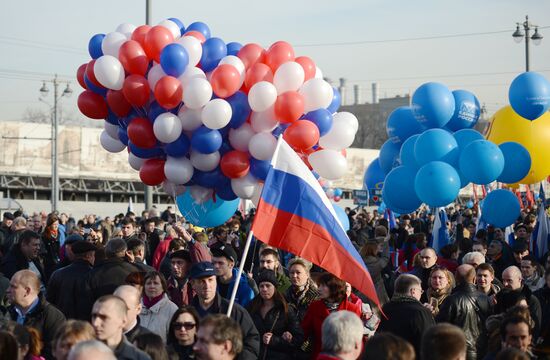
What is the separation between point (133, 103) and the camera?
11266 mm

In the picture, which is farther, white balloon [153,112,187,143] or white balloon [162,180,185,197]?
white balloon [162,180,185,197]

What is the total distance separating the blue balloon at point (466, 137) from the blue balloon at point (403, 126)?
1018mm

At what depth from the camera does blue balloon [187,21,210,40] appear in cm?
1206

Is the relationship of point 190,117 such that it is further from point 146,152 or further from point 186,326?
point 186,326

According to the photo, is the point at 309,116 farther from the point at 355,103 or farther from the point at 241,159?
the point at 355,103

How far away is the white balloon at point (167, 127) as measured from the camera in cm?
1102

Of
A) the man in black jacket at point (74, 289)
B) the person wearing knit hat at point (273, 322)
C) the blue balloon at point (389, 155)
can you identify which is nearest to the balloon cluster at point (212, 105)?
the man in black jacket at point (74, 289)

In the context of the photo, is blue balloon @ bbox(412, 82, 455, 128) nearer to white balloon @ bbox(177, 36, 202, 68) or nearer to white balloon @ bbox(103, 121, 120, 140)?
white balloon @ bbox(177, 36, 202, 68)

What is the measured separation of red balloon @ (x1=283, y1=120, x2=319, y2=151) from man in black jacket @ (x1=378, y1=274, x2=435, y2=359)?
3.76 meters

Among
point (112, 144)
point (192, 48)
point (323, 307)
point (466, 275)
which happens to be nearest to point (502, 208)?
point (112, 144)

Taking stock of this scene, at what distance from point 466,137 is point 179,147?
585cm

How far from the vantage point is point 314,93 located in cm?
1120

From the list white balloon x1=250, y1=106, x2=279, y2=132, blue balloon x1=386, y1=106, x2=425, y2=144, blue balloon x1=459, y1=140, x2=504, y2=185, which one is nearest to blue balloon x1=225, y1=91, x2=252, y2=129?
white balloon x1=250, y1=106, x2=279, y2=132

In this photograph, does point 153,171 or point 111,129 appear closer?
point 153,171
